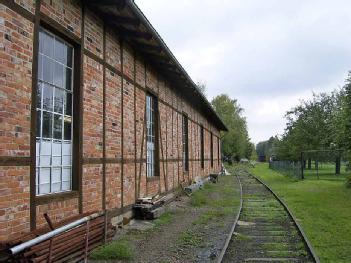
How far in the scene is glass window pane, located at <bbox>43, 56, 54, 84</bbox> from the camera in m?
6.71

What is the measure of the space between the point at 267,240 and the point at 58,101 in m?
5.01

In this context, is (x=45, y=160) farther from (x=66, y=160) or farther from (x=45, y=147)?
(x=66, y=160)

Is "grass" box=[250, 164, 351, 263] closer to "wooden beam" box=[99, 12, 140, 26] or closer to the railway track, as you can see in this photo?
the railway track

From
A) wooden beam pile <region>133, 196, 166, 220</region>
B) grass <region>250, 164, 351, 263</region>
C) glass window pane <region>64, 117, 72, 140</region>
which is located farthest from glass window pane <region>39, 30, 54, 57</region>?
grass <region>250, 164, 351, 263</region>

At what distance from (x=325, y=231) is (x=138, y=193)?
4619 mm

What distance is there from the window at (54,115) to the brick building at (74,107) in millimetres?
16

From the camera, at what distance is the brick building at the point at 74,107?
546cm

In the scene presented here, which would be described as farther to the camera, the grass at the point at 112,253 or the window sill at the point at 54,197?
the grass at the point at 112,253

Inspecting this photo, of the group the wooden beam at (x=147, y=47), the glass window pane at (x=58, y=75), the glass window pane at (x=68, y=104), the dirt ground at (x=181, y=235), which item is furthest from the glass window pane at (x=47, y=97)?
the wooden beam at (x=147, y=47)

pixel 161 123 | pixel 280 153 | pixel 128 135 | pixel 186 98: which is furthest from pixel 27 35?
pixel 280 153

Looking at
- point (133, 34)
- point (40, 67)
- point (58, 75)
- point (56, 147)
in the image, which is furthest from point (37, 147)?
point (133, 34)

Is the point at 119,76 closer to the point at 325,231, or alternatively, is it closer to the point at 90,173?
the point at 90,173

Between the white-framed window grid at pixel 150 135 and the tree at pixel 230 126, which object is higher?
the tree at pixel 230 126

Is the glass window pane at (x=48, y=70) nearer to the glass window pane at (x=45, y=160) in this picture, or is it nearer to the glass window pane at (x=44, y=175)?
the glass window pane at (x=45, y=160)
